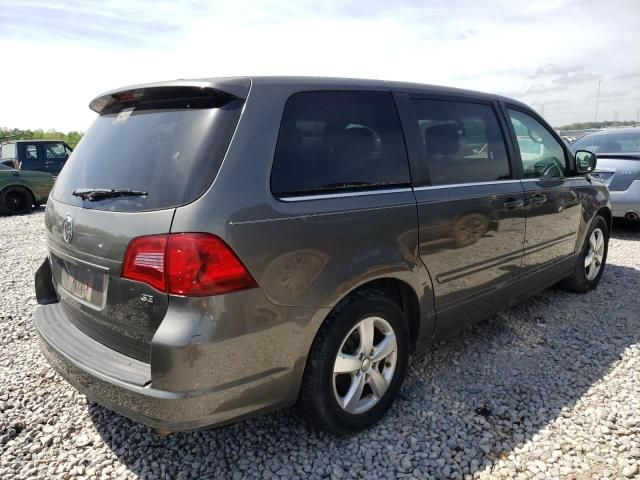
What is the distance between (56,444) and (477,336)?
289 centimetres

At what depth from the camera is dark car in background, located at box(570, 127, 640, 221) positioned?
6.80 meters

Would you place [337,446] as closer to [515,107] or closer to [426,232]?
[426,232]

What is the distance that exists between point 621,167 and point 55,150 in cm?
1387

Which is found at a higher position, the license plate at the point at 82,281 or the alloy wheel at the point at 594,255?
the license plate at the point at 82,281

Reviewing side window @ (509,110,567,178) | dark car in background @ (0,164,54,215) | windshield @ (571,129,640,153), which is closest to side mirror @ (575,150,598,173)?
side window @ (509,110,567,178)

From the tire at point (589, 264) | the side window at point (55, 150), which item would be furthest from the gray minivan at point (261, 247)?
the side window at point (55, 150)

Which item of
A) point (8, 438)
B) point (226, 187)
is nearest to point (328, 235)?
point (226, 187)

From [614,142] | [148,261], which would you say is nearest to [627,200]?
[614,142]

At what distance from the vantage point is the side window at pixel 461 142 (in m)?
2.87

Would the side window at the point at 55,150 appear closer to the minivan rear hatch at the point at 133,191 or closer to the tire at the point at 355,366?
the minivan rear hatch at the point at 133,191

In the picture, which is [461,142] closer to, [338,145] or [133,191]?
[338,145]

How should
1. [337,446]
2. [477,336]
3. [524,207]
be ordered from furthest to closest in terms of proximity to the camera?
[477,336] → [524,207] → [337,446]

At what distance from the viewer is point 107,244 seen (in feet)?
6.79

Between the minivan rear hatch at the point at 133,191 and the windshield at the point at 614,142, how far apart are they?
7.20 meters
